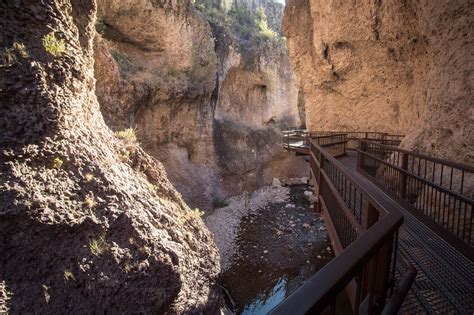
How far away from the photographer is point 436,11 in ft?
21.3

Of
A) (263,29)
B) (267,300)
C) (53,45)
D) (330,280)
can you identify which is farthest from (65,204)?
(263,29)

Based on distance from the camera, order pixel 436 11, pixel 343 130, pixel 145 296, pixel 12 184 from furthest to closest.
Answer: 1. pixel 343 130
2. pixel 436 11
3. pixel 145 296
4. pixel 12 184

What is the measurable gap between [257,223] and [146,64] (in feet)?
33.6

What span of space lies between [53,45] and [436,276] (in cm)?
542

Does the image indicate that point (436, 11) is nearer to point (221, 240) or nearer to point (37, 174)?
point (37, 174)

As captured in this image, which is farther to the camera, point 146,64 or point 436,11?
point 146,64

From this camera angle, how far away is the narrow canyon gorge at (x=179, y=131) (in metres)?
2.95

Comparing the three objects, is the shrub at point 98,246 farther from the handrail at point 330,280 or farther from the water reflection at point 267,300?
the water reflection at point 267,300

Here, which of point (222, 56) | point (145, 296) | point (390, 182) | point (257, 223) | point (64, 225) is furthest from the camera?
point (222, 56)

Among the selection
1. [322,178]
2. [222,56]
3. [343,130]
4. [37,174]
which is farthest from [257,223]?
[222,56]

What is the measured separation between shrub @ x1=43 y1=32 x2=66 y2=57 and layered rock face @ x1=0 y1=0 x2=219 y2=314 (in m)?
0.01

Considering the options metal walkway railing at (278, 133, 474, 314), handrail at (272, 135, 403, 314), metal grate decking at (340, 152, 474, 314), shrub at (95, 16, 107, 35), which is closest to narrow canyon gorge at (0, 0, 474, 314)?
shrub at (95, 16, 107, 35)

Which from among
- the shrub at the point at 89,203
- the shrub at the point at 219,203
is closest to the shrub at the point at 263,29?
the shrub at the point at 219,203

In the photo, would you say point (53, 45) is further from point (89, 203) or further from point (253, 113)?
point (253, 113)
